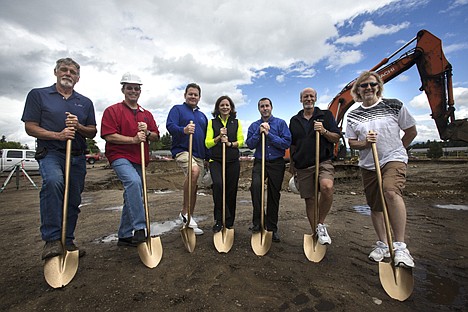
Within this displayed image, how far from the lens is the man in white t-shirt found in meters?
2.71

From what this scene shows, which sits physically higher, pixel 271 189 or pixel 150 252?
pixel 271 189

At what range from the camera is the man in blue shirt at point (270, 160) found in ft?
12.0

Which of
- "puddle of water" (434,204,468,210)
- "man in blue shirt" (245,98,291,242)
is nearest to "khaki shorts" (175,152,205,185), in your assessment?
"man in blue shirt" (245,98,291,242)

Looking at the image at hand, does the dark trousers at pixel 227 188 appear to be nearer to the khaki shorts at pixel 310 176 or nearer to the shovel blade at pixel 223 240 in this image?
the shovel blade at pixel 223 240

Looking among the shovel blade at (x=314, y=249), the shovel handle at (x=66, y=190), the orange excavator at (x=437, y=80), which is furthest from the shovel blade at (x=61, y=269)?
the orange excavator at (x=437, y=80)

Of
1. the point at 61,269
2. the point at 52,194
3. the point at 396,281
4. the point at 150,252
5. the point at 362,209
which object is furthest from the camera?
the point at 362,209

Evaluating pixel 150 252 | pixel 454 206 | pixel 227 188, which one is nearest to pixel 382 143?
pixel 227 188

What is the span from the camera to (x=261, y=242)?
323 cm

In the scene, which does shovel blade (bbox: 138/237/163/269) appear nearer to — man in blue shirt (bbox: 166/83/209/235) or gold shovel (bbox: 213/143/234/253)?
gold shovel (bbox: 213/143/234/253)

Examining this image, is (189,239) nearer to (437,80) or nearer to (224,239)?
(224,239)

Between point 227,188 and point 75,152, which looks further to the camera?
point 227,188

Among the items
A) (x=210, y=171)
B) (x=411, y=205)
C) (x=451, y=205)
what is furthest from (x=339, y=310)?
(x=451, y=205)

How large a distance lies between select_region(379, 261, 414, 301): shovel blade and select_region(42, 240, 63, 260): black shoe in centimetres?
305

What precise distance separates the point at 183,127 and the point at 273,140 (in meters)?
1.31
